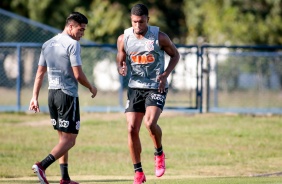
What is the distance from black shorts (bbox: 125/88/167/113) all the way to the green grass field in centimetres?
113

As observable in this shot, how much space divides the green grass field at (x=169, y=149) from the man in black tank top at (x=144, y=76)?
783 millimetres

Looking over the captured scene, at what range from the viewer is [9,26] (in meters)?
27.4

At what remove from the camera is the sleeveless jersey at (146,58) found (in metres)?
11.8

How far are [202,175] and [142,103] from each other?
2903mm

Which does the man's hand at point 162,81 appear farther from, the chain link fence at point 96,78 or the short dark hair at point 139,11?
the chain link fence at point 96,78

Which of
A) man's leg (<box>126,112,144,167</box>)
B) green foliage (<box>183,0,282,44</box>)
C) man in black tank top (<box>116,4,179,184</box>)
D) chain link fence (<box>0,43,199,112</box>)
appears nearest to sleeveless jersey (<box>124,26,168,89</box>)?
man in black tank top (<box>116,4,179,184</box>)

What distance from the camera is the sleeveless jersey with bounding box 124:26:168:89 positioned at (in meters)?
11.8

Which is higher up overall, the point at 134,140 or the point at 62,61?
the point at 62,61

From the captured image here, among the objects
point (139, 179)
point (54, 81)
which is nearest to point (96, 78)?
point (139, 179)

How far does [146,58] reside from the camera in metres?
11.8

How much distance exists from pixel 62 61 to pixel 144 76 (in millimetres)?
1255

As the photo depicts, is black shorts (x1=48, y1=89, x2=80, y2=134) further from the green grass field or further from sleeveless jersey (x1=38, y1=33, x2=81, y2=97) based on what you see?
the green grass field

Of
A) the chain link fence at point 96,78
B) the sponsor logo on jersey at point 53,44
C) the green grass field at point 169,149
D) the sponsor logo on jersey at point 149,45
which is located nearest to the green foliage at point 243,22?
the chain link fence at point 96,78

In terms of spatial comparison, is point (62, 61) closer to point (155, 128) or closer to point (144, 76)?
point (144, 76)
